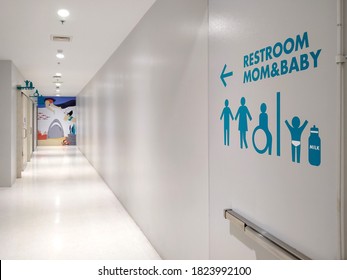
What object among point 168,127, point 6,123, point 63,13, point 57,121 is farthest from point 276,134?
point 57,121

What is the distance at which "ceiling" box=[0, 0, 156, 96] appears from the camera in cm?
473

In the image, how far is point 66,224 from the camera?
5.44 meters

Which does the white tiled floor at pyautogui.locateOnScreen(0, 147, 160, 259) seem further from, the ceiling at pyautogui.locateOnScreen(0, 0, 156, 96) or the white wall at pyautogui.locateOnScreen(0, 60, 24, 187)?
the ceiling at pyautogui.locateOnScreen(0, 0, 156, 96)

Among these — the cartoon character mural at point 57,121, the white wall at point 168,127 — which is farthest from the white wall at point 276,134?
the cartoon character mural at point 57,121

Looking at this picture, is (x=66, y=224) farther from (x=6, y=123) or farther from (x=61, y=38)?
(x=6, y=123)

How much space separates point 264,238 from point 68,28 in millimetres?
5140

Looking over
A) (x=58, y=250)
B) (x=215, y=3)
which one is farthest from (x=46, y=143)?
(x=215, y=3)

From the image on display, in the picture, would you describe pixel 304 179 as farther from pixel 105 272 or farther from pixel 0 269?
pixel 0 269

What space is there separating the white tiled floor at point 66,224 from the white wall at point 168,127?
13.3 inches

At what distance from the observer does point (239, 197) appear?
2.37 metres

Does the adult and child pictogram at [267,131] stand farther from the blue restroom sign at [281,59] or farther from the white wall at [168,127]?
the white wall at [168,127]

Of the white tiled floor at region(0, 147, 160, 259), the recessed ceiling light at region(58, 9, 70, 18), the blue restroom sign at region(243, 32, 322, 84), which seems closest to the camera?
the blue restroom sign at region(243, 32, 322, 84)

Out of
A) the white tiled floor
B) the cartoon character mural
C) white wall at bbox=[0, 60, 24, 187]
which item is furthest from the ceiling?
the cartoon character mural

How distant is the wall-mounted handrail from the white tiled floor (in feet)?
7.02
